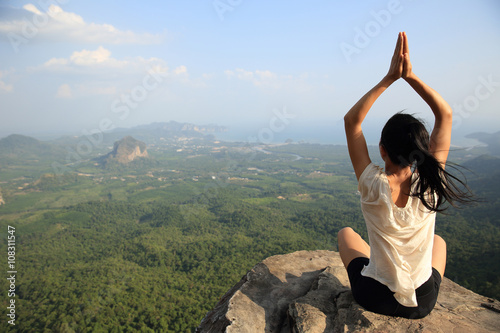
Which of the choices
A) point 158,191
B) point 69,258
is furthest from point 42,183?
point 69,258

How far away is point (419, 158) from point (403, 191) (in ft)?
0.92

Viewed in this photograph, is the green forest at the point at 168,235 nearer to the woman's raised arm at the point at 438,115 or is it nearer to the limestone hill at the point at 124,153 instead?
the woman's raised arm at the point at 438,115

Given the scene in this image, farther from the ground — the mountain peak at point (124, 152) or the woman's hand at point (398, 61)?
the woman's hand at point (398, 61)

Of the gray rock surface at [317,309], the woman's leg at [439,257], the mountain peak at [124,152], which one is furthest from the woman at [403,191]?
the mountain peak at [124,152]

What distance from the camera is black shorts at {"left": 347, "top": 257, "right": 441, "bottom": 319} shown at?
2.19 m

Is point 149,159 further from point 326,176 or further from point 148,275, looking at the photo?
point 148,275

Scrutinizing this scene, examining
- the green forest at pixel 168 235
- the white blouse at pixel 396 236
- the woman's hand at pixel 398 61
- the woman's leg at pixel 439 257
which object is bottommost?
the green forest at pixel 168 235

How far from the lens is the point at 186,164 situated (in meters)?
83.2

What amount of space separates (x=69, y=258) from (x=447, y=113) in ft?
108

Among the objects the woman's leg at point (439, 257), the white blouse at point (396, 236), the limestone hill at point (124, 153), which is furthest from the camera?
the limestone hill at point (124, 153)

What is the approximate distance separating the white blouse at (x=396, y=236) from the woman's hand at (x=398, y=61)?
652mm

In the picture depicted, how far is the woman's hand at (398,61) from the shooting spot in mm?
1894

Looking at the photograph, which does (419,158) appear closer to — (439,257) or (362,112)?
(362,112)

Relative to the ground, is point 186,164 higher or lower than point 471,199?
lower
